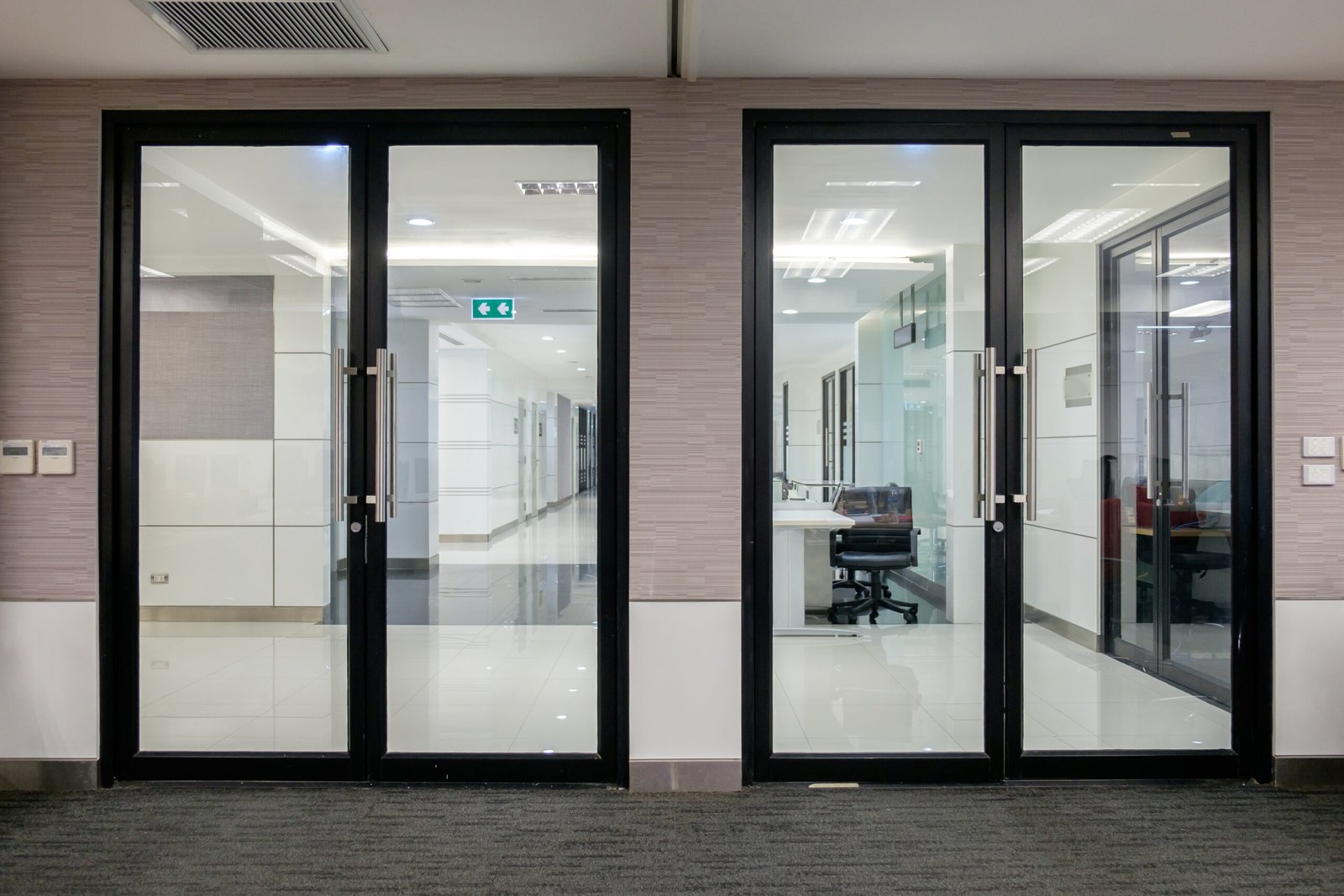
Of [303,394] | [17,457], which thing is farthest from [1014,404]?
[17,457]

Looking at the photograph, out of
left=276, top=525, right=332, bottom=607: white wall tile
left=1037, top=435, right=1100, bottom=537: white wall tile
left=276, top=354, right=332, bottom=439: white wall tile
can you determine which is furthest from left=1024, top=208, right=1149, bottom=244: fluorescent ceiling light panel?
left=276, top=525, right=332, bottom=607: white wall tile

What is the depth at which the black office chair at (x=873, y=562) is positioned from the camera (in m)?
3.60

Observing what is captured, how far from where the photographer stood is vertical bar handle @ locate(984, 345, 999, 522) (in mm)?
3201

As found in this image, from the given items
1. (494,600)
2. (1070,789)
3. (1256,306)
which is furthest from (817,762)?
(1256,306)

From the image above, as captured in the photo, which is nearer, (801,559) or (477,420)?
(477,420)

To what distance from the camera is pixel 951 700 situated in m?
3.37

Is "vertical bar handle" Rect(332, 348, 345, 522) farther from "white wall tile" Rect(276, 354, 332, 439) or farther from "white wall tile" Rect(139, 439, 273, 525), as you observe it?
"white wall tile" Rect(139, 439, 273, 525)

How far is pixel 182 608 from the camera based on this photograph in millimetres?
3291

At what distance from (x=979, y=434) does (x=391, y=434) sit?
250cm

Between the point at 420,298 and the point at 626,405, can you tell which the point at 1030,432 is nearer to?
the point at 626,405

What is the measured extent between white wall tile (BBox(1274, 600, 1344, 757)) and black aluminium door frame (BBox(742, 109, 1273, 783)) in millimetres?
47

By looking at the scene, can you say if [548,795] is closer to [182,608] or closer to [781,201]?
[182,608]

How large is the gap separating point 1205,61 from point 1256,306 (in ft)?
3.35

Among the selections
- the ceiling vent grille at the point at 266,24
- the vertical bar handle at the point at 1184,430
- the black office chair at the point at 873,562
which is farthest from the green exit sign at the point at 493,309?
the vertical bar handle at the point at 1184,430
